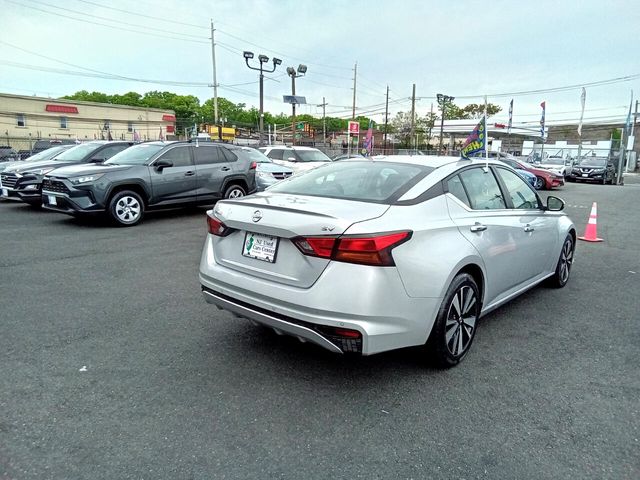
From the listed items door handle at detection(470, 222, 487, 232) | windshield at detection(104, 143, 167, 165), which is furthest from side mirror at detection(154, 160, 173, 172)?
door handle at detection(470, 222, 487, 232)

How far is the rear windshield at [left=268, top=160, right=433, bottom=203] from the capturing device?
3.35m

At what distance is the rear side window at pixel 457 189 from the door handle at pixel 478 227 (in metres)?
0.18

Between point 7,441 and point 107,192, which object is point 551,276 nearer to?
point 7,441

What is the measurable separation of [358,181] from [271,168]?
956cm

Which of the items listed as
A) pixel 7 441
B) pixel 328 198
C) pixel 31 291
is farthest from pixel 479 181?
pixel 31 291

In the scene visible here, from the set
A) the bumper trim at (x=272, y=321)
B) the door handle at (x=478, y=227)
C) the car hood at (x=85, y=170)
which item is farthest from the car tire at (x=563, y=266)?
the car hood at (x=85, y=170)

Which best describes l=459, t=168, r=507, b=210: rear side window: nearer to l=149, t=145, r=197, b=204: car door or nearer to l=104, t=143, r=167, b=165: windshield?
l=149, t=145, r=197, b=204: car door

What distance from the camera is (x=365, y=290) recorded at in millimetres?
2654

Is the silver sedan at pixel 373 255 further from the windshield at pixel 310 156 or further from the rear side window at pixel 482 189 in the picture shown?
the windshield at pixel 310 156

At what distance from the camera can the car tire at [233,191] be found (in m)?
10.7

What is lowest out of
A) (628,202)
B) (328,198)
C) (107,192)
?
(628,202)

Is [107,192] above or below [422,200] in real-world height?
below

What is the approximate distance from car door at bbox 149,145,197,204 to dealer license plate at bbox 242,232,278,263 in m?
6.87

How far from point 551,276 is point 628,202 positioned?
13264 millimetres
